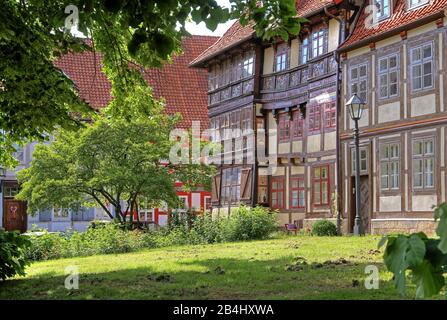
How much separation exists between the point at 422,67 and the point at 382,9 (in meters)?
3.42

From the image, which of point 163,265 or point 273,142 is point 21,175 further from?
point 163,265

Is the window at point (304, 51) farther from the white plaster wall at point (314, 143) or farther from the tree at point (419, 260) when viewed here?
the tree at point (419, 260)

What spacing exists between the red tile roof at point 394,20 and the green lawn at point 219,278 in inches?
372

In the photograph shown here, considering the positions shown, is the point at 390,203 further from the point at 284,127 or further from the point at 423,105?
the point at 284,127

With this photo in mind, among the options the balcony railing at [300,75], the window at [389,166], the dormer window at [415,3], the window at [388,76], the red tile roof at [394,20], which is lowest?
the window at [389,166]

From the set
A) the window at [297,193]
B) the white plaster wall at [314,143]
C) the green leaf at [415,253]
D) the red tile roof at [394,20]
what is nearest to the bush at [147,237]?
the white plaster wall at [314,143]

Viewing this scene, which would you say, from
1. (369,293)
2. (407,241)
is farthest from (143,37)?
(369,293)

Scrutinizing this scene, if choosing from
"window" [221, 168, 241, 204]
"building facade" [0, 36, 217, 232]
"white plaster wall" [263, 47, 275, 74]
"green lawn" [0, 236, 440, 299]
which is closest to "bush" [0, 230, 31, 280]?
"green lawn" [0, 236, 440, 299]

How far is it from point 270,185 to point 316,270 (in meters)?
21.0

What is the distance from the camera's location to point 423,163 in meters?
22.8

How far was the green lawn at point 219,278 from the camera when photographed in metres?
9.34

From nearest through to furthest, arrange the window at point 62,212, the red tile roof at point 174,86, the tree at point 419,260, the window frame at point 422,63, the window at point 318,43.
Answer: the tree at point 419,260, the window frame at point 422,63, the window at point 318,43, the window at point 62,212, the red tile roof at point 174,86

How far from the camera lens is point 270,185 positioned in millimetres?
32594

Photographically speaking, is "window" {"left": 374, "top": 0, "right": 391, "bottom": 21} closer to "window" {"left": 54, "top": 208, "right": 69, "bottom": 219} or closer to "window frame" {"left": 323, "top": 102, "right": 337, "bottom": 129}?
"window frame" {"left": 323, "top": 102, "right": 337, "bottom": 129}
